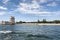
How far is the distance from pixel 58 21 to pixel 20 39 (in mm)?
161821

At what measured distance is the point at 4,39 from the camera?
3844cm

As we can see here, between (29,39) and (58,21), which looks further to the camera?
(58,21)

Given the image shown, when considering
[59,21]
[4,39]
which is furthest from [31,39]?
[59,21]

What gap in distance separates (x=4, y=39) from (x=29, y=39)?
7.11 metres

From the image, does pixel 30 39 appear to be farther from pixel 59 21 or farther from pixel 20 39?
pixel 59 21

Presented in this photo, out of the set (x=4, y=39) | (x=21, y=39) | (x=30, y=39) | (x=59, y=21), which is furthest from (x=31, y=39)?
(x=59, y=21)

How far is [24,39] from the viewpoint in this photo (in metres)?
39.3

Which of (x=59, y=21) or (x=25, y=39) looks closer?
(x=25, y=39)

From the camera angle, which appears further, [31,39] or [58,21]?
[58,21]

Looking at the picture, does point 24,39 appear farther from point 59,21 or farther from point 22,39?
point 59,21

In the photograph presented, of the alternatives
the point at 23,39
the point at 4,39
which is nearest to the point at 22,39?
the point at 23,39

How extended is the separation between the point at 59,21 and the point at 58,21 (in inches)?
56.9

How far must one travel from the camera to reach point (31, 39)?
3906 centimetres

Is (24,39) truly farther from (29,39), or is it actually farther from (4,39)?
(4,39)
